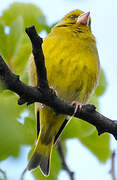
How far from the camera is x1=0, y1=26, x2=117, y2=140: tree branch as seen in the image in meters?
1.93

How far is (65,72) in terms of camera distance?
3.22 meters

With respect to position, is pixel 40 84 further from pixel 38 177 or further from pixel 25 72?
pixel 38 177

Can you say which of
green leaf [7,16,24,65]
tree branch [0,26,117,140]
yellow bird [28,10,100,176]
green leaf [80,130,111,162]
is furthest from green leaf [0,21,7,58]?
yellow bird [28,10,100,176]

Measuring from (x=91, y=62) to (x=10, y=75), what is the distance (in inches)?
61.2

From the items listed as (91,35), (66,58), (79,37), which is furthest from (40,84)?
(91,35)

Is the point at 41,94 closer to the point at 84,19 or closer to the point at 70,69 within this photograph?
the point at 70,69

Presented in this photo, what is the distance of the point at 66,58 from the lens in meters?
3.27

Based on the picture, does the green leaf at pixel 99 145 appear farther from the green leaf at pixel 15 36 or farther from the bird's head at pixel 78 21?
the bird's head at pixel 78 21

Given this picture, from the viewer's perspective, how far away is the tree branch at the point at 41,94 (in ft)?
6.34

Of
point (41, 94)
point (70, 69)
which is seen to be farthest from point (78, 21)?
point (41, 94)

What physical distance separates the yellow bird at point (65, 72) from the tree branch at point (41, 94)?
792 mm

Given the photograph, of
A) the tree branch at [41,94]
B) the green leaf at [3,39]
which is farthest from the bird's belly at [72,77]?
the green leaf at [3,39]

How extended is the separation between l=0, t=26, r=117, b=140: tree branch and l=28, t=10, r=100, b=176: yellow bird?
2.60 ft

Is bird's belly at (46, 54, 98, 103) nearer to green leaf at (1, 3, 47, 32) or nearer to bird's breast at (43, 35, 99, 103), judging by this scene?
bird's breast at (43, 35, 99, 103)
